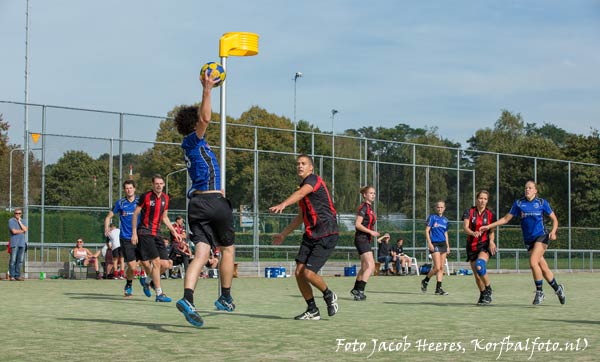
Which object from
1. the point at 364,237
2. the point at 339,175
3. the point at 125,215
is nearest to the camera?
the point at 125,215

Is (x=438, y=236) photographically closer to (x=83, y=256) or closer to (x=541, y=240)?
(x=541, y=240)

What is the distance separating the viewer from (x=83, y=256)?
2416 cm

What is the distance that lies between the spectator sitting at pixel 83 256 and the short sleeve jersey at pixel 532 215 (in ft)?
44.7

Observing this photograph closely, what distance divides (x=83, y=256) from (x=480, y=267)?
1375 cm

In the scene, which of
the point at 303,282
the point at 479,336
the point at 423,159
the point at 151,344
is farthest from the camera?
the point at 423,159

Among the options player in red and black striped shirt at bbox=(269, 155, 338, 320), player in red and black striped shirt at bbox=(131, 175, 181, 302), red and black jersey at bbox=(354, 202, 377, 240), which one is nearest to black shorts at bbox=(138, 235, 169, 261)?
player in red and black striped shirt at bbox=(131, 175, 181, 302)

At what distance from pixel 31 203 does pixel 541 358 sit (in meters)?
19.6

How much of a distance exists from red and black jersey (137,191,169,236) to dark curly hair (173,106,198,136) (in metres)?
4.92

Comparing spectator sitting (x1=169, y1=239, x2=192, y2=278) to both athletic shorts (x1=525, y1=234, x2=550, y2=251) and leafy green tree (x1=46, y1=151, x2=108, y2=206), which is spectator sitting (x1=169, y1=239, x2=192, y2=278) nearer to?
leafy green tree (x1=46, y1=151, x2=108, y2=206)

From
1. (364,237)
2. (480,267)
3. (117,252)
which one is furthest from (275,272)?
(480,267)

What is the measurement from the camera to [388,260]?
29750 millimetres

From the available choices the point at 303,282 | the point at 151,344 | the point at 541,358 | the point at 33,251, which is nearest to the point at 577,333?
the point at 541,358

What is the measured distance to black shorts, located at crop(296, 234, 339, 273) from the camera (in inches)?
386

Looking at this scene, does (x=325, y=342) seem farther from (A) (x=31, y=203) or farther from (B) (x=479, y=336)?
(A) (x=31, y=203)
